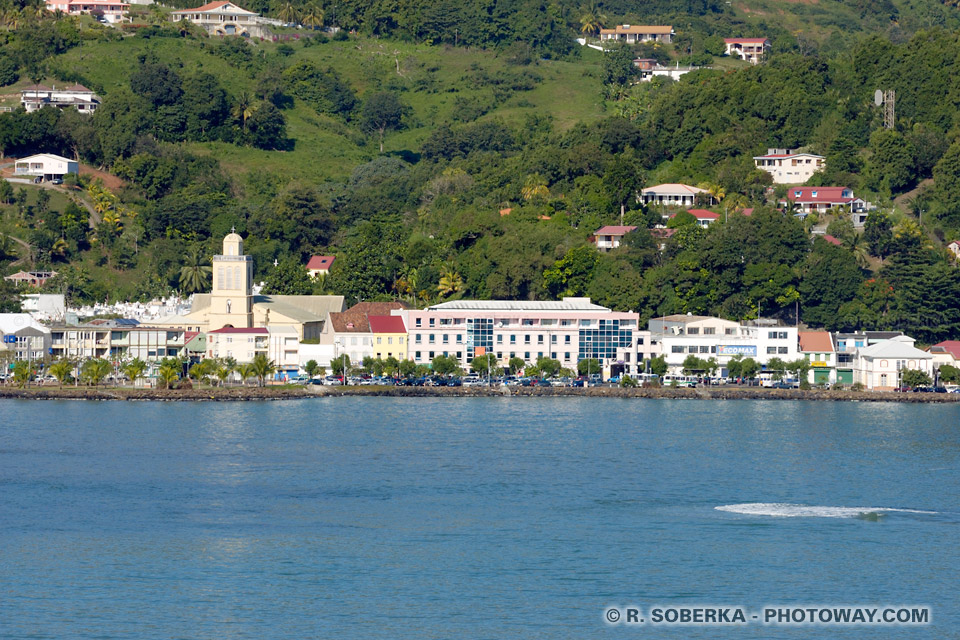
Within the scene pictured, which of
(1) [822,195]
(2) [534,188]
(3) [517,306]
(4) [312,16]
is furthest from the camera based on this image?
(4) [312,16]

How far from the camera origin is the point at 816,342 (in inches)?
3656

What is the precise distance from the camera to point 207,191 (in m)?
129

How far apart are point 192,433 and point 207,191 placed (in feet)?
208

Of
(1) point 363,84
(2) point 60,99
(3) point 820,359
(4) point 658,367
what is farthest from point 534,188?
(1) point 363,84

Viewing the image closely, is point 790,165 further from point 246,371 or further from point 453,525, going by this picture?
point 453,525

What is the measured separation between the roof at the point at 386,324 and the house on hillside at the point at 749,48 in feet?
270

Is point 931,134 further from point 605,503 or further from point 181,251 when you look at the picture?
point 605,503

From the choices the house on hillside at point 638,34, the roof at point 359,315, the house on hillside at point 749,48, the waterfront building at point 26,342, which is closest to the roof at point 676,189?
the roof at point 359,315

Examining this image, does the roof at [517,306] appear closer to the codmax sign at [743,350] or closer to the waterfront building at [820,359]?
the codmax sign at [743,350]

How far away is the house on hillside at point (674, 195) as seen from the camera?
11769 centimetres

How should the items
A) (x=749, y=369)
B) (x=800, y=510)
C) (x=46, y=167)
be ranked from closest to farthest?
(x=800, y=510)
(x=749, y=369)
(x=46, y=167)

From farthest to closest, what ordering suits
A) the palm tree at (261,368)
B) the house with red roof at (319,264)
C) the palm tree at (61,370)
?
the house with red roof at (319,264) < the palm tree at (261,368) < the palm tree at (61,370)

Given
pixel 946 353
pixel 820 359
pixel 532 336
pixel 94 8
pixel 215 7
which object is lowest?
pixel 820 359

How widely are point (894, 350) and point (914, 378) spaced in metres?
2.63
